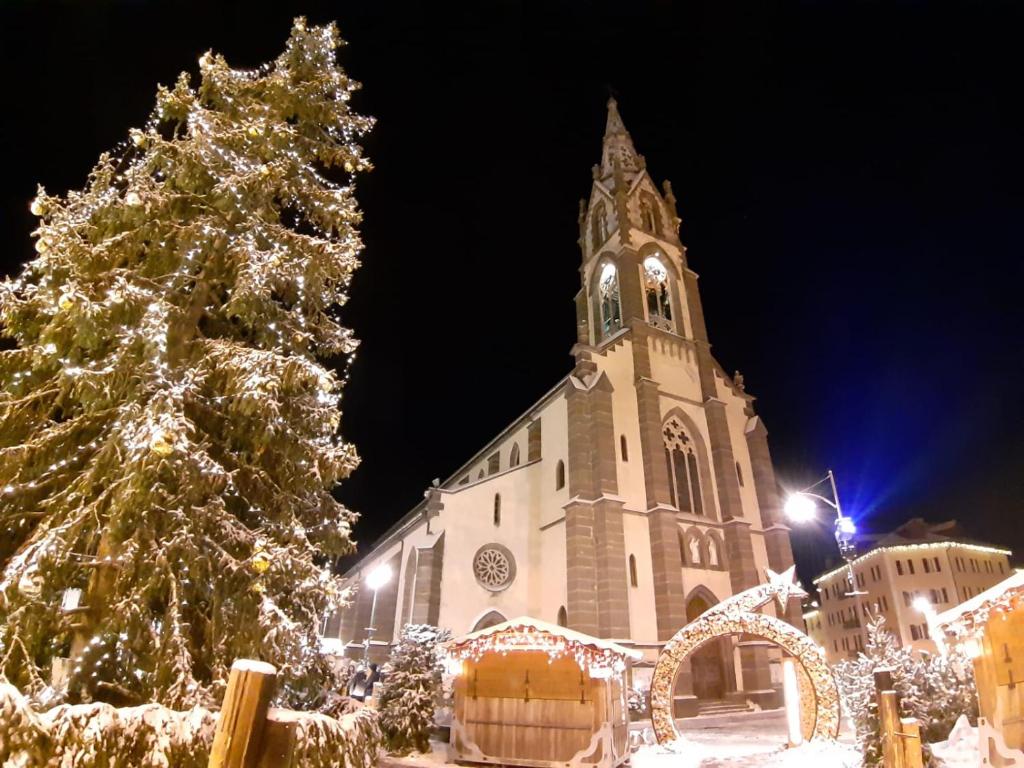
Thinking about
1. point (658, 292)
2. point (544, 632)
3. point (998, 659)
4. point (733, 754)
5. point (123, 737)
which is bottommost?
point (733, 754)

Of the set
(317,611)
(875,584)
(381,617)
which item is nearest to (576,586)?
(381,617)

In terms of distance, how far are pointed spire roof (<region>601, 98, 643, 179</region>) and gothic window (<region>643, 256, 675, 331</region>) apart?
687cm

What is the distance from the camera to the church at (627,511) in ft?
65.0

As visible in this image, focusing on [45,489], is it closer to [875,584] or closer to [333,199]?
[333,199]

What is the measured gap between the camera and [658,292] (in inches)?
1131

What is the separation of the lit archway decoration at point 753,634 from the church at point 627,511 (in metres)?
6.93

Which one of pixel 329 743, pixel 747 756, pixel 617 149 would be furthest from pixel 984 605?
pixel 617 149

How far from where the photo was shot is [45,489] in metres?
5.95

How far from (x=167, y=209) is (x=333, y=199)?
2282 millimetres

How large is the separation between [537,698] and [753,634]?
4869mm

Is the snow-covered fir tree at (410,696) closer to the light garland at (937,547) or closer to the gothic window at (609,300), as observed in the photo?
the gothic window at (609,300)

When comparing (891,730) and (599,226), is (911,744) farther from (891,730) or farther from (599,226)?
(599,226)

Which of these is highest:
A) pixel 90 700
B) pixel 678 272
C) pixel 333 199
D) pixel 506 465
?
pixel 678 272

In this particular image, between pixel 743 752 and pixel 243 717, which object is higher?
pixel 243 717
